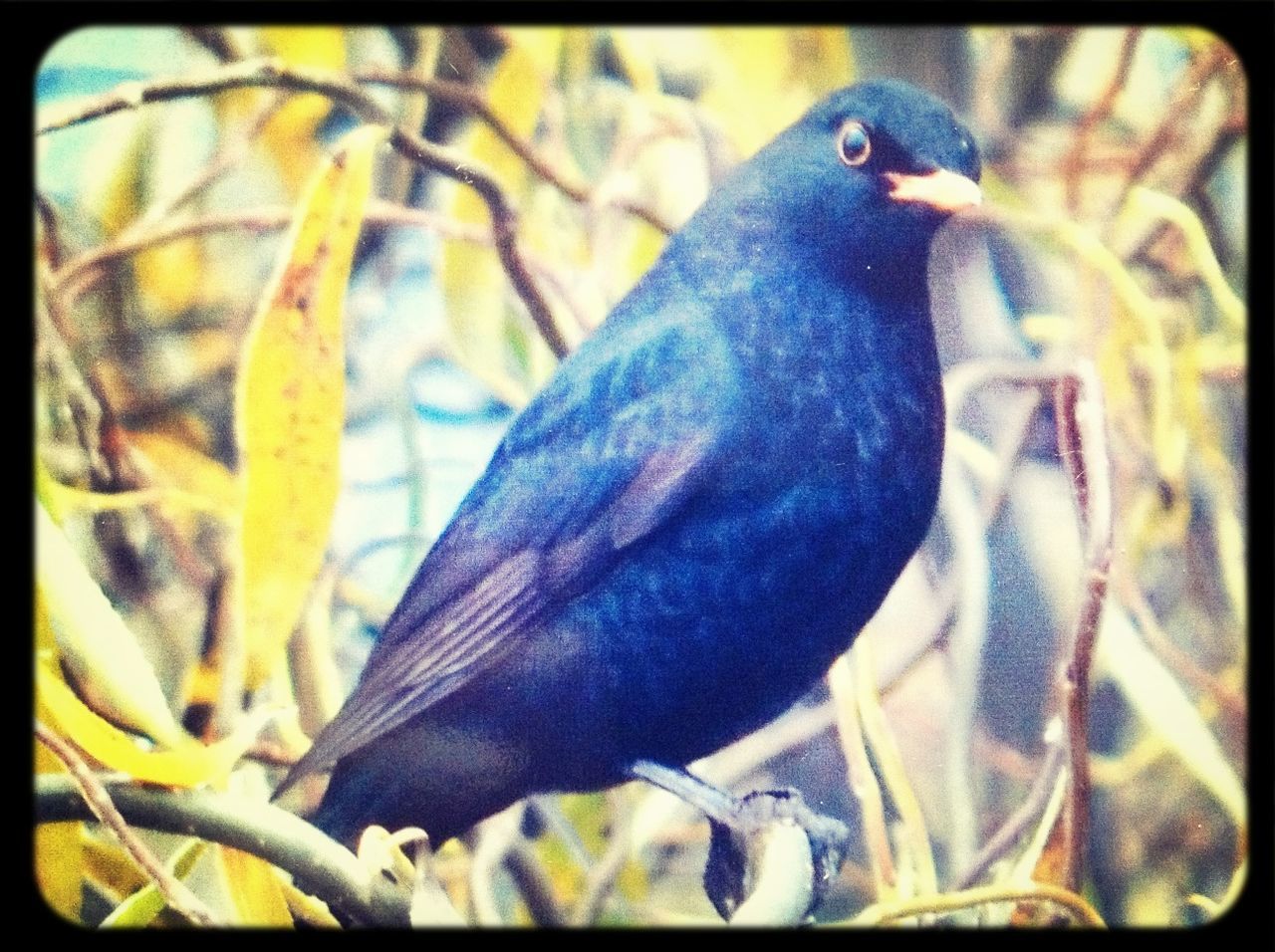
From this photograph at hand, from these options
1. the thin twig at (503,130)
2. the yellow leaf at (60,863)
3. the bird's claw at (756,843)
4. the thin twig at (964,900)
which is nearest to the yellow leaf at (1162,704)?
the thin twig at (964,900)

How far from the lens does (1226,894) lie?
99 centimetres

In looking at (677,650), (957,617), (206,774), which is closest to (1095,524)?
(957,617)

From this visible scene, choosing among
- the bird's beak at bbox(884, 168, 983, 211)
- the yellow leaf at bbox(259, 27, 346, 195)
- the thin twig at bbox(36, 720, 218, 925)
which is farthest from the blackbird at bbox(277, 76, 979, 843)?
the yellow leaf at bbox(259, 27, 346, 195)

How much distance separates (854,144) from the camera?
920 millimetres

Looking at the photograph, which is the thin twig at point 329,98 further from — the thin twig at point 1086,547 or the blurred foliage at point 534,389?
the thin twig at point 1086,547

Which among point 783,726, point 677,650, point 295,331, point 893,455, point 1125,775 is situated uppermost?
point 295,331

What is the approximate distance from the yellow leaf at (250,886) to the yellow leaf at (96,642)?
11cm

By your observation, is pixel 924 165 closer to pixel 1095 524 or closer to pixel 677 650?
pixel 1095 524

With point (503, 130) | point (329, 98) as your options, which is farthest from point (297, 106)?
point (503, 130)

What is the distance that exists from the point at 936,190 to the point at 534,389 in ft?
1.28

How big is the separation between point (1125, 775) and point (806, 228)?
0.58 metres

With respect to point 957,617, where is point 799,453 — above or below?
above

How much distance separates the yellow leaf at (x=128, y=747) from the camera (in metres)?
0.88

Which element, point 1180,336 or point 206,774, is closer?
point 206,774
